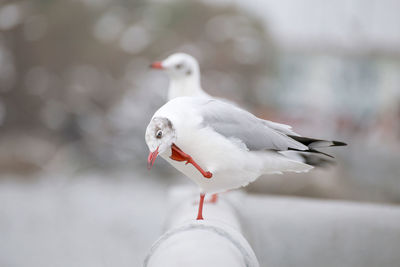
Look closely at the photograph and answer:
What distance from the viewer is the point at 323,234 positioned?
1306 millimetres

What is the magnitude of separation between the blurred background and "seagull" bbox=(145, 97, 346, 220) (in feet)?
10.7

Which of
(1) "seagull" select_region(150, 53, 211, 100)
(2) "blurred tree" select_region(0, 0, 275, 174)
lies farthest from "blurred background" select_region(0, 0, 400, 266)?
(1) "seagull" select_region(150, 53, 211, 100)

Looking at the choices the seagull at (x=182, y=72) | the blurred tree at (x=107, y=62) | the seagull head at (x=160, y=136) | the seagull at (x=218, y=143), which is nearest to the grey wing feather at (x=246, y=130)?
the seagull at (x=218, y=143)

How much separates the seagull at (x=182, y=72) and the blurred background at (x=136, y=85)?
2740mm

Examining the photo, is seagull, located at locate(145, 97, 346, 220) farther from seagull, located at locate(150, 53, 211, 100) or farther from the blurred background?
the blurred background

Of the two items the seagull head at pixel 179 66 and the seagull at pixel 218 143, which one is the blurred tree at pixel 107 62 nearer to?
the seagull head at pixel 179 66

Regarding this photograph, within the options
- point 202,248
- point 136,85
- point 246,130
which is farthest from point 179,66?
point 136,85

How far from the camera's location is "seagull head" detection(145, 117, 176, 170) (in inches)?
32.9

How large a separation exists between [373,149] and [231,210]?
132 inches

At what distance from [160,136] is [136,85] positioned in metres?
4.68

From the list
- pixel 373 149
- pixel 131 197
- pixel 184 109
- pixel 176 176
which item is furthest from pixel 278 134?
pixel 176 176

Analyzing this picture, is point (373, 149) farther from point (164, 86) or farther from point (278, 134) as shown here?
point (278, 134)

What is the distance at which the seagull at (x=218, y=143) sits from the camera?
0.86 metres


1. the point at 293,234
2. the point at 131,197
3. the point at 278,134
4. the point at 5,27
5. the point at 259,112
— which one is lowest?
the point at 131,197
